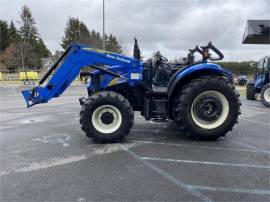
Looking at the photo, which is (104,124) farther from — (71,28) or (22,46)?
(71,28)

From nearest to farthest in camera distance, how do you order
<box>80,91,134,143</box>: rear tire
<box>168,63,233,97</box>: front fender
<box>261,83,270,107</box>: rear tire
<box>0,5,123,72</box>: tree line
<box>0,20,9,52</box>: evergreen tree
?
<box>80,91,134,143</box>: rear tire, <box>168,63,233,97</box>: front fender, <box>261,83,270,107</box>: rear tire, <box>0,5,123,72</box>: tree line, <box>0,20,9,52</box>: evergreen tree

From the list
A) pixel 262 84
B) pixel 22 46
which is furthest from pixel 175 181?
pixel 22 46

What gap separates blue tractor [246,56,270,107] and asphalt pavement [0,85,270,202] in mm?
→ 6555

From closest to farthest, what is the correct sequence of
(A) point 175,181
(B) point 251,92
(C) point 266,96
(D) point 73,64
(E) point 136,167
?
(A) point 175,181, (E) point 136,167, (D) point 73,64, (C) point 266,96, (B) point 251,92

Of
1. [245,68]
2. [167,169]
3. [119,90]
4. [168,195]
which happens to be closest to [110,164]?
[167,169]

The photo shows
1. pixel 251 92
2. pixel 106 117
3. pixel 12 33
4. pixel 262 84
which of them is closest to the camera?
pixel 106 117

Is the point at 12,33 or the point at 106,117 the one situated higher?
the point at 12,33

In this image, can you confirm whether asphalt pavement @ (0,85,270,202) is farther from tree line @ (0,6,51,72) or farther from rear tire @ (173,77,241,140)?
tree line @ (0,6,51,72)

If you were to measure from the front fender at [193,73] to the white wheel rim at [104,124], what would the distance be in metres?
1.16

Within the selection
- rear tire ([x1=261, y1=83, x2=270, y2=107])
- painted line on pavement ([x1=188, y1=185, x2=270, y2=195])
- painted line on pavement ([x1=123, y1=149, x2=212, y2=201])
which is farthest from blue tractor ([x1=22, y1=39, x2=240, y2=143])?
rear tire ([x1=261, y1=83, x2=270, y2=107])

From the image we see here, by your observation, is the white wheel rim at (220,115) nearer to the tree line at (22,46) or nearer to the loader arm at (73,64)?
the loader arm at (73,64)

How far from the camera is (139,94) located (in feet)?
21.4

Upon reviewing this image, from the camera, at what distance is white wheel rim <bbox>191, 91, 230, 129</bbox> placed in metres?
6.04

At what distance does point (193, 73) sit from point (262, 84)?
9969 mm
